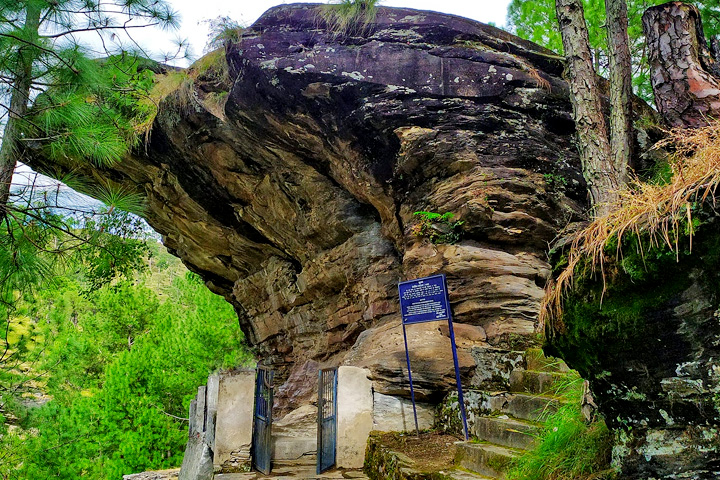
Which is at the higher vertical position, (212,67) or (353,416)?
(212,67)

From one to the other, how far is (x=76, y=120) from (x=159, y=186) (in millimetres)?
8577

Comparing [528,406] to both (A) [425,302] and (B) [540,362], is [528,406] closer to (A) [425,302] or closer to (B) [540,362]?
(B) [540,362]

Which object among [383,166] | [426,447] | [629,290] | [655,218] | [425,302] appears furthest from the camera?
[383,166]

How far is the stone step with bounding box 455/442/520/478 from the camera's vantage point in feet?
12.0

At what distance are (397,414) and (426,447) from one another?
0.83 m

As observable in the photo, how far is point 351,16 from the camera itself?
8766 millimetres

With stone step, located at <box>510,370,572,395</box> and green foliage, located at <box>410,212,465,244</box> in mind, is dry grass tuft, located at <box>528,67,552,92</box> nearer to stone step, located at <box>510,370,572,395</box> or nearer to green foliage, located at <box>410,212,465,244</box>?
green foliage, located at <box>410,212,465,244</box>

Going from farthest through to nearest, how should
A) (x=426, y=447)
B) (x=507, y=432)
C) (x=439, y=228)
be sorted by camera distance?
1. (x=439, y=228)
2. (x=426, y=447)
3. (x=507, y=432)

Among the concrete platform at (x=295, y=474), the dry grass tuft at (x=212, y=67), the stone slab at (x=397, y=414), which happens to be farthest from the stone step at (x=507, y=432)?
the dry grass tuft at (x=212, y=67)

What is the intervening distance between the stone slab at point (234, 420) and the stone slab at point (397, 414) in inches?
57.7

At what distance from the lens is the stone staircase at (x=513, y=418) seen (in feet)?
12.5

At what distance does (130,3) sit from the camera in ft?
16.1

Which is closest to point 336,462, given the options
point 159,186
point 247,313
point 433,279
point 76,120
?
point 433,279

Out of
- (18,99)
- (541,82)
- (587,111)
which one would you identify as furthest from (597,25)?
(18,99)
